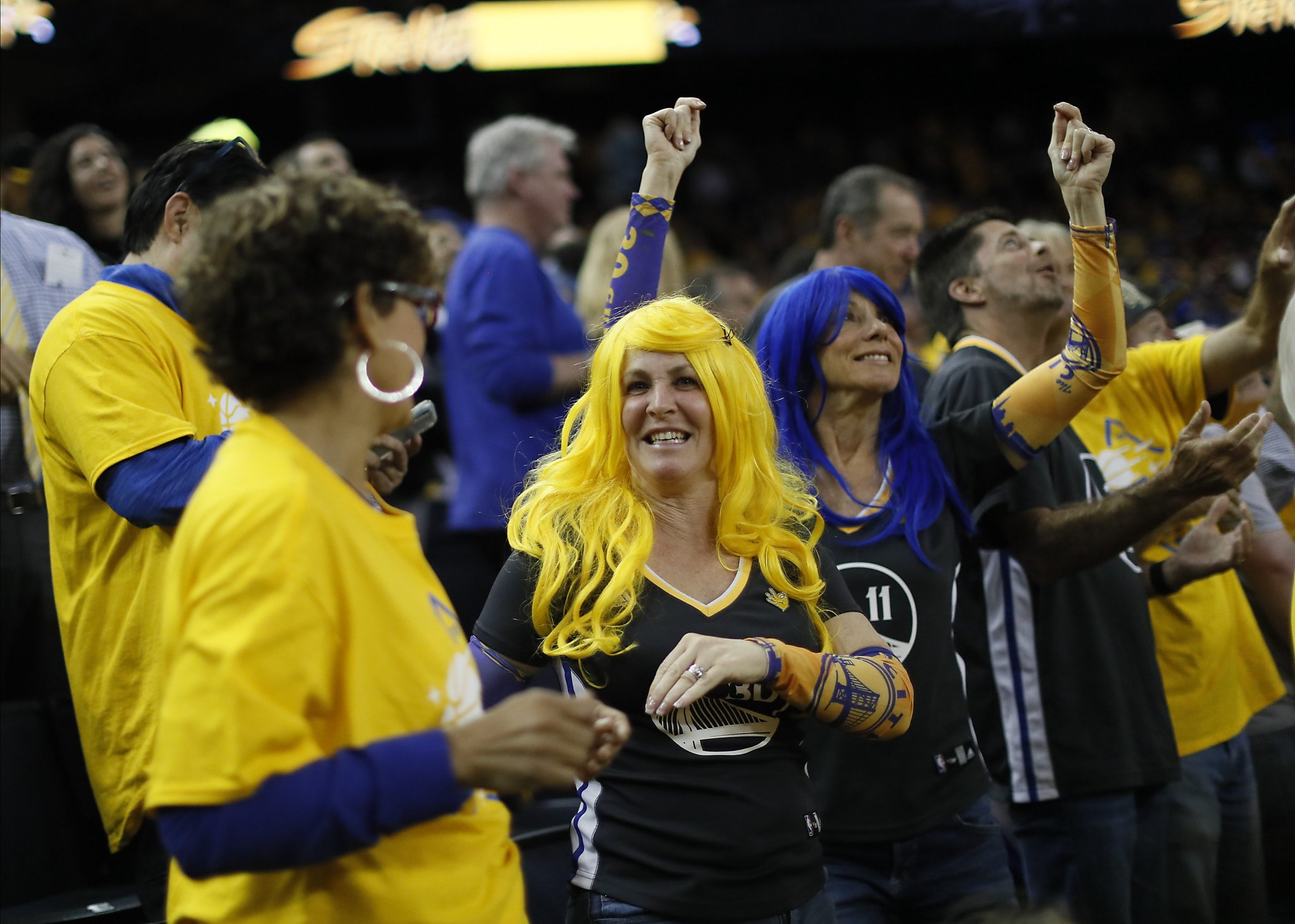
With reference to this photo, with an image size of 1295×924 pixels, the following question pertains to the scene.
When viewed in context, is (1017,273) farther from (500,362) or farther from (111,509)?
(111,509)

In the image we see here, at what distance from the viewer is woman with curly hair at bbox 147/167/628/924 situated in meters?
1.28

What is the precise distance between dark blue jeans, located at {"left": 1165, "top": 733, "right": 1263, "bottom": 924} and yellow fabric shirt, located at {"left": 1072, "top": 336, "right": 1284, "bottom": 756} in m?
0.07

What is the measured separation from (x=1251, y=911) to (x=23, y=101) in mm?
12342

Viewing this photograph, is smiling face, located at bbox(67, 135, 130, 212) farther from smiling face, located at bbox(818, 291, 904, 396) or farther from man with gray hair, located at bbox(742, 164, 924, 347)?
smiling face, located at bbox(818, 291, 904, 396)

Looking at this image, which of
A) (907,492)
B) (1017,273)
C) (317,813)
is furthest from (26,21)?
(317,813)

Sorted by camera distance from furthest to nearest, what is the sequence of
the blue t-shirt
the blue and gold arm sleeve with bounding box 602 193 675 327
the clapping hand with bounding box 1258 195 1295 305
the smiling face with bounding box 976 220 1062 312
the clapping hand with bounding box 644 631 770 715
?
the blue t-shirt
the smiling face with bounding box 976 220 1062 312
the clapping hand with bounding box 1258 195 1295 305
the blue and gold arm sleeve with bounding box 602 193 675 327
the clapping hand with bounding box 644 631 770 715

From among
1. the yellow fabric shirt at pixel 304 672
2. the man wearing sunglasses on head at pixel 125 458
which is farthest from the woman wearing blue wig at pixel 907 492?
the yellow fabric shirt at pixel 304 672

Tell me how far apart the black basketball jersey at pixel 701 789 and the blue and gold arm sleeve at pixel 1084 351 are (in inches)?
35.9

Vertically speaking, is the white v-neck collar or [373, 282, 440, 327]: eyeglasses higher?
[373, 282, 440, 327]: eyeglasses

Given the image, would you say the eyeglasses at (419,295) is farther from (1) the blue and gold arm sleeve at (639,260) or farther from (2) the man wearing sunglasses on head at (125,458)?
(1) the blue and gold arm sleeve at (639,260)

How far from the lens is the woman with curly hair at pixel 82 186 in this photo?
3984 millimetres

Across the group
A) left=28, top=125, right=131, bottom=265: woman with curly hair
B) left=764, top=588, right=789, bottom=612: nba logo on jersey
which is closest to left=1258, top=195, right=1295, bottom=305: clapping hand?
left=764, top=588, right=789, bottom=612: nba logo on jersey

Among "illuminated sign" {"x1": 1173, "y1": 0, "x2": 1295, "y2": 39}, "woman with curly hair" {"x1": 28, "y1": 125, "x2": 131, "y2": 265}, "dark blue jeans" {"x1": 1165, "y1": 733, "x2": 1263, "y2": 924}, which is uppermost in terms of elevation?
"illuminated sign" {"x1": 1173, "y1": 0, "x2": 1295, "y2": 39}

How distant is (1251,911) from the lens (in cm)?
330
